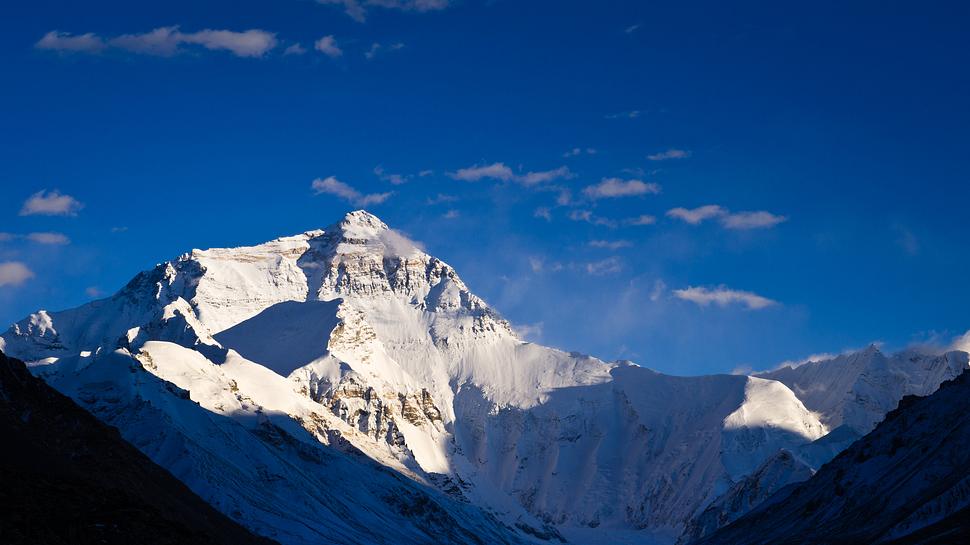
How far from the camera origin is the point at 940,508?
528 ft

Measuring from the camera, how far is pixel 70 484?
370ft

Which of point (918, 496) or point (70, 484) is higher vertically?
point (918, 496)

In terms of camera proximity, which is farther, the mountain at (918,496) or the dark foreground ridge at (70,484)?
the mountain at (918,496)

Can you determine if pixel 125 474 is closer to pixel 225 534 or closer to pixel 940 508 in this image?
pixel 225 534

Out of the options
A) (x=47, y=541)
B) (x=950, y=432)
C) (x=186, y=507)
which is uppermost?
(x=950, y=432)

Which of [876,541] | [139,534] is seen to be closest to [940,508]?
[876,541]

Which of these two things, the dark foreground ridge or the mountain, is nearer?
the dark foreground ridge

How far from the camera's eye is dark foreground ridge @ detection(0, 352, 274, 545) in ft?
317

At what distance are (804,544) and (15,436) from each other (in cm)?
10844

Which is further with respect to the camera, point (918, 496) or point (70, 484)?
point (918, 496)

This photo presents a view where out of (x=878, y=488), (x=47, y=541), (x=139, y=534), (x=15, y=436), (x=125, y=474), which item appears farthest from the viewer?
(x=878, y=488)

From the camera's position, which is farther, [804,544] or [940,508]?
[804,544]

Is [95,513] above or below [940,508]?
below

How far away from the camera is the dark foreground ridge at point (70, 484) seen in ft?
317
